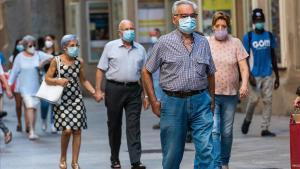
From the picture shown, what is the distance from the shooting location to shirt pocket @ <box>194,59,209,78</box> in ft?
29.4

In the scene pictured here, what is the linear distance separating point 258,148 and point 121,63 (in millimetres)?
2674

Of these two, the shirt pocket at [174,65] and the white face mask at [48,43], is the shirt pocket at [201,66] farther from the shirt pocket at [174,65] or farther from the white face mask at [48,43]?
the white face mask at [48,43]

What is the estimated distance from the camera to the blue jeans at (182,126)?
Answer: 29.5 ft

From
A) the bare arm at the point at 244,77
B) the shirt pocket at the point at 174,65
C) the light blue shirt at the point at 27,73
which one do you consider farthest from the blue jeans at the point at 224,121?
the light blue shirt at the point at 27,73

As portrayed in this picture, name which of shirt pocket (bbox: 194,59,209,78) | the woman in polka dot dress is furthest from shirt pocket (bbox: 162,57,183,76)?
the woman in polka dot dress

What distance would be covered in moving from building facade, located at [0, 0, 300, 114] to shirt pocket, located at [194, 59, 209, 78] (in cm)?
942

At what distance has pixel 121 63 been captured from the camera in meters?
12.4

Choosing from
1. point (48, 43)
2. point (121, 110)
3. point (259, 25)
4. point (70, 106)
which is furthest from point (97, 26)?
point (70, 106)

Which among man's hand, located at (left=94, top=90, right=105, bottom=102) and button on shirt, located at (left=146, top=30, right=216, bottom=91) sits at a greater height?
button on shirt, located at (left=146, top=30, right=216, bottom=91)

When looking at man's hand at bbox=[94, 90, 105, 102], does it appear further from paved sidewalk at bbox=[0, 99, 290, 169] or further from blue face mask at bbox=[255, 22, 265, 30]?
blue face mask at bbox=[255, 22, 265, 30]

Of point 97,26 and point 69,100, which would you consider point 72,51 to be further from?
point 97,26

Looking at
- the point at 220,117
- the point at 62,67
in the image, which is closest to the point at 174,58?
the point at 220,117

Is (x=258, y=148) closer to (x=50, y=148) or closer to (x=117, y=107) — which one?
(x=117, y=107)

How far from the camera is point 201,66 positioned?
8992 millimetres
